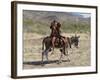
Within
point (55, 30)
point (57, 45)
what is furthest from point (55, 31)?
point (57, 45)

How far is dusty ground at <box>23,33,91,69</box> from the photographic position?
220cm

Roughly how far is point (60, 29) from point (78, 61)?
0.37 m

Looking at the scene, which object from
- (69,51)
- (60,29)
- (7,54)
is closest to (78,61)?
(69,51)

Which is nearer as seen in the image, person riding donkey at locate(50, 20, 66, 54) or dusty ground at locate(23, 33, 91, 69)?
dusty ground at locate(23, 33, 91, 69)

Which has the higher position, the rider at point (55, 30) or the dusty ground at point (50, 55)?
the rider at point (55, 30)

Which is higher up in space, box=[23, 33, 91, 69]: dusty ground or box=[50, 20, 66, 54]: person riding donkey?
box=[50, 20, 66, 54]: person riding donkey

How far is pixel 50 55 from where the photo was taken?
2.31 m

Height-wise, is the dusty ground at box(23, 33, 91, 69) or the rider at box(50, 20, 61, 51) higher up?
the rider at box(50, 20, 61, 51)

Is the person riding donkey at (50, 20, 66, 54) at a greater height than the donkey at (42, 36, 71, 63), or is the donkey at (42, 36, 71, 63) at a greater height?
the person riding donkey at (50, 20, 66, 54)

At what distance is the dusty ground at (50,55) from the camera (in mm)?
2203

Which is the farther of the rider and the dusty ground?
the rider

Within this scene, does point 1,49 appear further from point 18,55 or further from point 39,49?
point 39,49

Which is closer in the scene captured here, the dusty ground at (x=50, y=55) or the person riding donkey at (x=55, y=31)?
the dusty ground at (x=50, y=55)

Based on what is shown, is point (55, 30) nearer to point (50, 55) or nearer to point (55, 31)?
point (55, 31)
